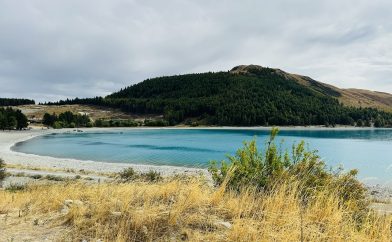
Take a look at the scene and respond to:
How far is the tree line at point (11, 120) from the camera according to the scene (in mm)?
133375

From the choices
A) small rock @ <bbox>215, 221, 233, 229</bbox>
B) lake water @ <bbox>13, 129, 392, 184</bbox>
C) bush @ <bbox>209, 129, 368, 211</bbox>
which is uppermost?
bush @ <bbox>209, 129, 368, 211</bbox>

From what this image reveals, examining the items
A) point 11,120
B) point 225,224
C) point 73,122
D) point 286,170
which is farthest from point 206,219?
point 73,122

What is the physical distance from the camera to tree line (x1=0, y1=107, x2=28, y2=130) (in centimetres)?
13338

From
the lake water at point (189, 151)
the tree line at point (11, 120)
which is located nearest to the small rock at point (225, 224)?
the lake water at point (189, 151)

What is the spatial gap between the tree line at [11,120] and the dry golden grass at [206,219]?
14496 cm

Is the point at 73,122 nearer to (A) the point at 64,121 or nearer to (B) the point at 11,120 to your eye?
(A) the point at 64,121

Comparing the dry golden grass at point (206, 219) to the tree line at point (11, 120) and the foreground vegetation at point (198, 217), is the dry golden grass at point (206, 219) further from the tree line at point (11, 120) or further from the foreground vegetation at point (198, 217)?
the tree line at point (11, 120)

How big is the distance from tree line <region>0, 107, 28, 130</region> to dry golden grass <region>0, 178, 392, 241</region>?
145 m

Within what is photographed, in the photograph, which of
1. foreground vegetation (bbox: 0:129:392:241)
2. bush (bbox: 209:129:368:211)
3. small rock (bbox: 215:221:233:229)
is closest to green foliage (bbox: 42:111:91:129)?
bush (bbox: 209:129:368:211)

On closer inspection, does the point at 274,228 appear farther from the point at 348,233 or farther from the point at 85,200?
the point at 85,200

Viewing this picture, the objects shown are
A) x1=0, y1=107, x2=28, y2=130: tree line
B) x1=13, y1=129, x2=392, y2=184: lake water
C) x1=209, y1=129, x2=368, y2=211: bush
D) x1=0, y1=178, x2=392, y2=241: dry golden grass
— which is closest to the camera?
x1=0, y1=178, x2=392, y2=241: dry golden grass

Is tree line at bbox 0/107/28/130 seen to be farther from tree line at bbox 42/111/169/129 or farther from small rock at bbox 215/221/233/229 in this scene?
small rock at bbox 215/221/233/229

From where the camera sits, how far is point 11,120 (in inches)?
5394

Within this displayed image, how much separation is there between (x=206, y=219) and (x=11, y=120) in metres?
151
